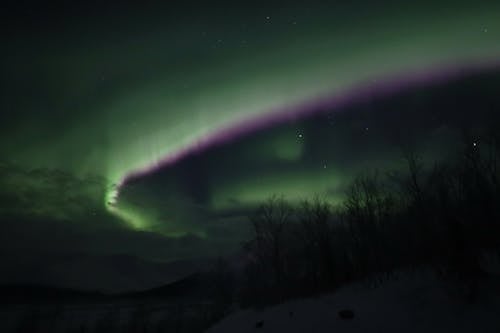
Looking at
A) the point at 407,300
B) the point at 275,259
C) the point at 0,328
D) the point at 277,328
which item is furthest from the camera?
the point at 0,328

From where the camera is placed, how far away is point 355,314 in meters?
16.9

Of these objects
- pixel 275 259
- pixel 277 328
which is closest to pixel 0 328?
pixel 275 259

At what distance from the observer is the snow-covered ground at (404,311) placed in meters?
12.6

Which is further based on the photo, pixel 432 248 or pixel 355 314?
pixel 432 248

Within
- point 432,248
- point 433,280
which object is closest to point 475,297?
point 433,280

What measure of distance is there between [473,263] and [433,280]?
303 cm

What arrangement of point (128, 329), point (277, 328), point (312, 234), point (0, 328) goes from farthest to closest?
1. point (0, 328)
2. point (128, 329)
3. point (312, 234)
4. point (277, 328)

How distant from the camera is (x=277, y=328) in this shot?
2027cm

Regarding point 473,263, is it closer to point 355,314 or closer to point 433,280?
point 433,280

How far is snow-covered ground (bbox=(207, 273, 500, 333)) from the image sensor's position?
12.6 m

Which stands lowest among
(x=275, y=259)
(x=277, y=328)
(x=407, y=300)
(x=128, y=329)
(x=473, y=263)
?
(x=128, y=329)

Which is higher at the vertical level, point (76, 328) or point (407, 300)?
point (407, 300)

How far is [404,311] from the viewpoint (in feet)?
50.8

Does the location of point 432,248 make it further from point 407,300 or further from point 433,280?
point 407,300
